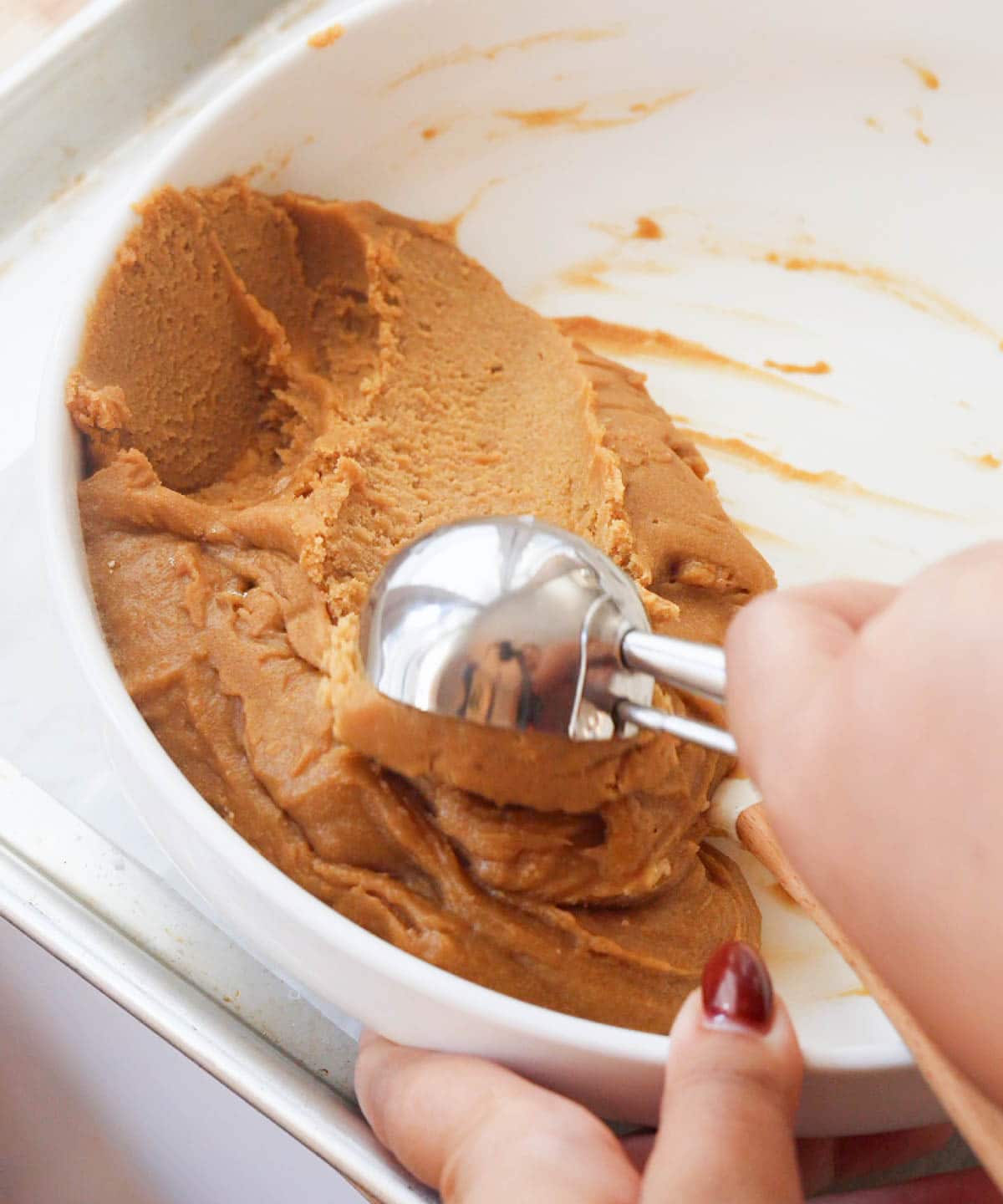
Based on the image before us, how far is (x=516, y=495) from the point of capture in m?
0.99

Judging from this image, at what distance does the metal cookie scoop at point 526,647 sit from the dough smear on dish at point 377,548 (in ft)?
0.12

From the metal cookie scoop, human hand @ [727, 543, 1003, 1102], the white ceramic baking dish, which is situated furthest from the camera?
the white ceramic baking dish

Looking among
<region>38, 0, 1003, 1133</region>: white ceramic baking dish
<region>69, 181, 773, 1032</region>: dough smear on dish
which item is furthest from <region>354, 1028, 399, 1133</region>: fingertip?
<region>38, 0, 1003, 1133</region>: white ceramic baking dish

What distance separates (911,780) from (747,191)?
3.19ft

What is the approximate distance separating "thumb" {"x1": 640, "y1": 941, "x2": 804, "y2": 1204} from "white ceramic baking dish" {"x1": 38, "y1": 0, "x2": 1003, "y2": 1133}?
57 cm

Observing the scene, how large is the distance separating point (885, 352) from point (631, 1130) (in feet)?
2.71

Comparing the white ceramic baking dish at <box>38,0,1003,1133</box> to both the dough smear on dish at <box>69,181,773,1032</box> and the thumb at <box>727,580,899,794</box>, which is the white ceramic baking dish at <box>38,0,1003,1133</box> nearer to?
the dough smear on dish at <box>69,181,773,1032</box>

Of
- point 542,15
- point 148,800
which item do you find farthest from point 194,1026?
point 542,15

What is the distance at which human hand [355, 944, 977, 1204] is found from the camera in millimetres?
583

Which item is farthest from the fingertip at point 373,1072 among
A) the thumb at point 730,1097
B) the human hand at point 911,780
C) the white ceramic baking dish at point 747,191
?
the white ceramic baking dish at point 747,191

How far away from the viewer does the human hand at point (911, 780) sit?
476 millimetres

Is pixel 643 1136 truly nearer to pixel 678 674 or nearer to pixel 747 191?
pixel 678 674

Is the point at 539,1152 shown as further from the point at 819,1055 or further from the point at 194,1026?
the point at 194,1026

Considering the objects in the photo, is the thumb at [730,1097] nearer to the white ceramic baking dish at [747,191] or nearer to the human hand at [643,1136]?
the human hand at [643,1136]
